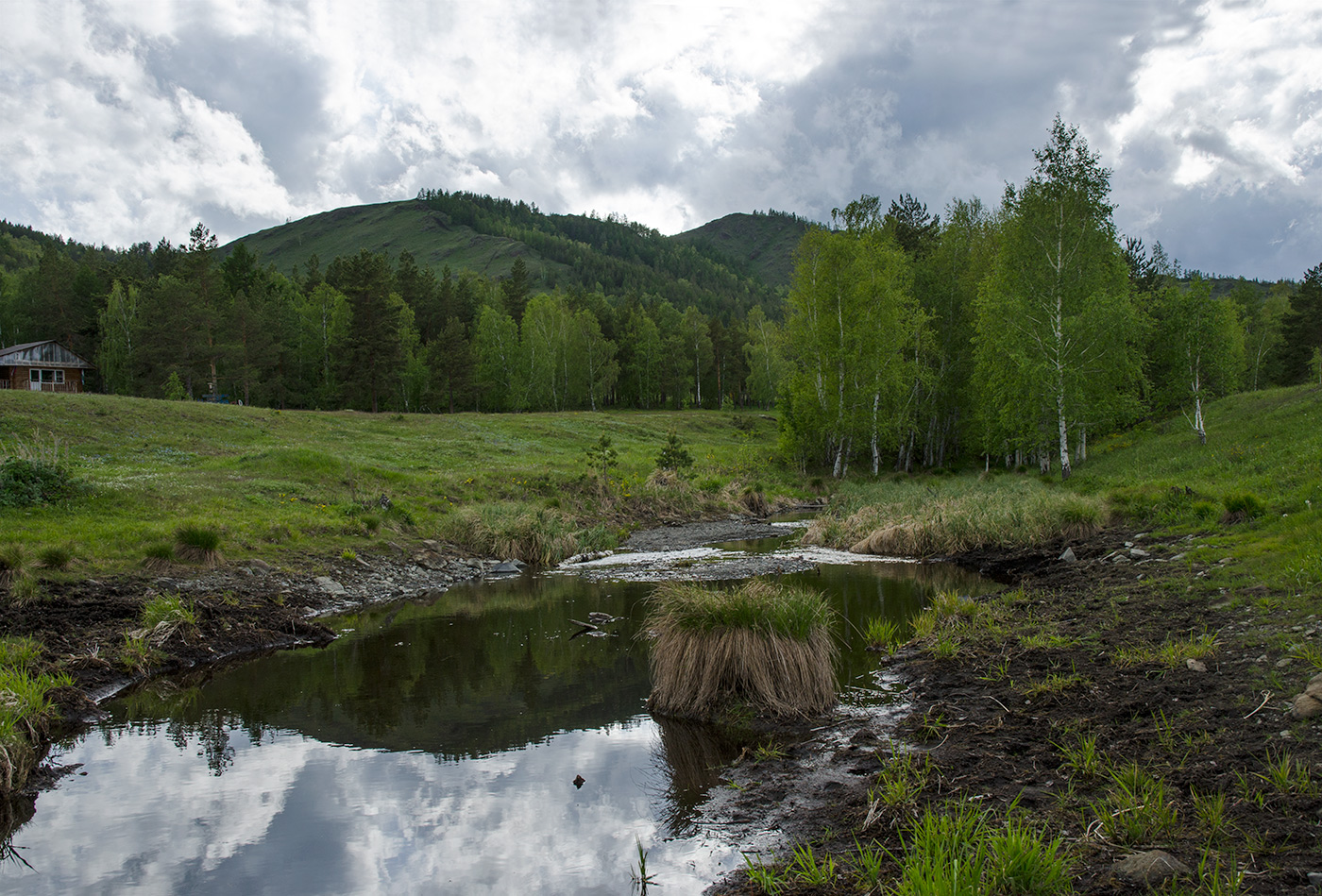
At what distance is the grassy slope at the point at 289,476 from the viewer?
18.4 meters

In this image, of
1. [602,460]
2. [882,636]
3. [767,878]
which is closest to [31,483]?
[882,636]

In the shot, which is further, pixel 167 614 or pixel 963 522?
pixel 963 522

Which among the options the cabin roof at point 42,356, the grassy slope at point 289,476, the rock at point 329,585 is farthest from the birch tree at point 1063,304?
the cabin roof at point 42,356

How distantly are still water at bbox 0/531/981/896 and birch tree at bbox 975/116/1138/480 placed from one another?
26145 mm

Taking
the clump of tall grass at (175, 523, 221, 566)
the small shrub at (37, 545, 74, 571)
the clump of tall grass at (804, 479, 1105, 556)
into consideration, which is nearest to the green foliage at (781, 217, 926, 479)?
the clump of tall grass at (804, 479, 1105, 556)

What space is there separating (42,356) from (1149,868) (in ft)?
329

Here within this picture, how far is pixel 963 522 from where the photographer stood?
22.0 metres

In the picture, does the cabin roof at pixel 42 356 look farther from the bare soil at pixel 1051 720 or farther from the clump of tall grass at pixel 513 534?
the bare soil at pixel 1051 720

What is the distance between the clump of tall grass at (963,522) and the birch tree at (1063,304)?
8236 millimetres

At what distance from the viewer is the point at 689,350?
355ft

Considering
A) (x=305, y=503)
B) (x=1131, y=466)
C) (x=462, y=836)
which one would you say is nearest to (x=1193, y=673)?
(x=462, y=836)

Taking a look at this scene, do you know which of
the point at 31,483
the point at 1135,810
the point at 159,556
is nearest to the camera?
the point at 1135,810

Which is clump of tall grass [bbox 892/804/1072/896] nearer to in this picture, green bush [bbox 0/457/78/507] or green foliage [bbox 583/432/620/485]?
green bush [bbox 0/457/78/507]

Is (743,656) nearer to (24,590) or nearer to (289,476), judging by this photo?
(24,590)
